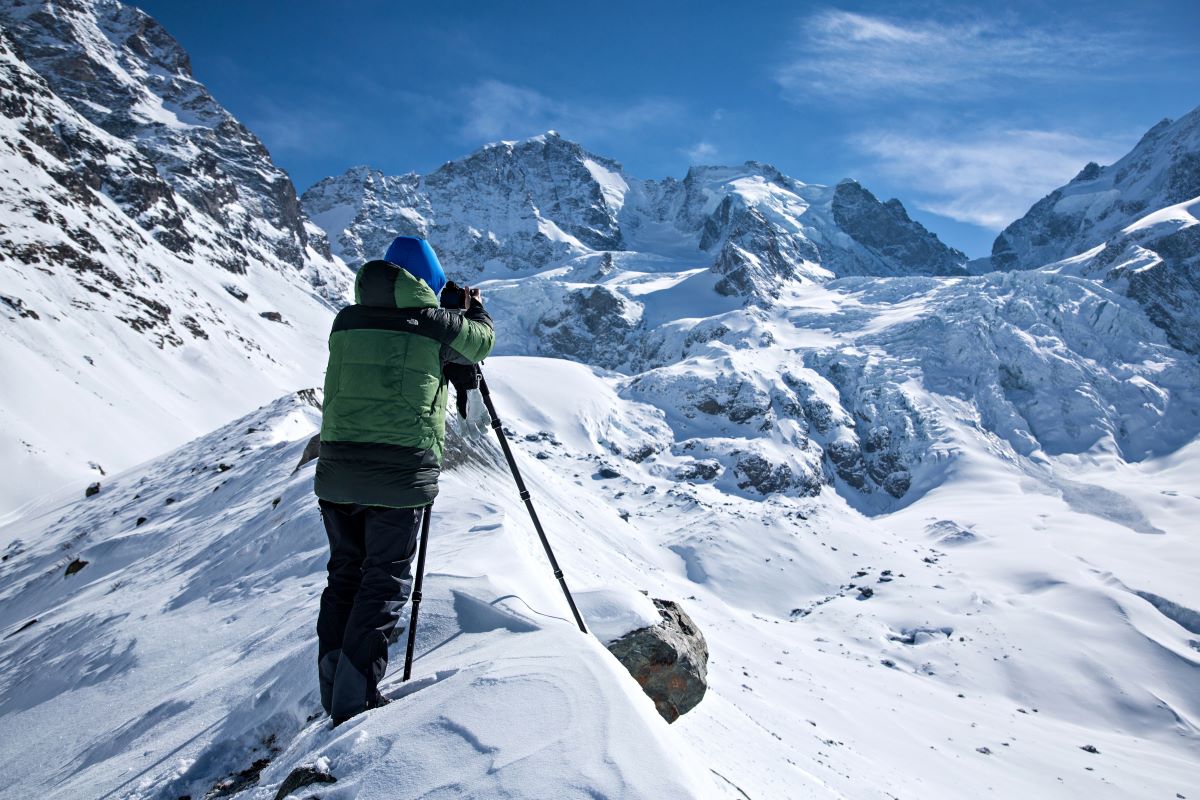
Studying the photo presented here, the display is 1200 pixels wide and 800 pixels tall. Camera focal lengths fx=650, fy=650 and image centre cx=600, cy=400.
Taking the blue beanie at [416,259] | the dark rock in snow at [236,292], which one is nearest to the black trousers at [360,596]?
the blue beanie at [416,259]

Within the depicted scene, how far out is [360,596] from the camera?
4.68 metres

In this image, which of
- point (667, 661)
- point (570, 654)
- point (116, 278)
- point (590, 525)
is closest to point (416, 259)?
point (570, 654)

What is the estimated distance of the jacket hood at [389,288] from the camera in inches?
189

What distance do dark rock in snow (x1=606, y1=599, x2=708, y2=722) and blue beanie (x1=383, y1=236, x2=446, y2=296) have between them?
4.66m

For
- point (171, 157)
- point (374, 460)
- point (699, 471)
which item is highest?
point (171, 157)

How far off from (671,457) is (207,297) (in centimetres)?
9115

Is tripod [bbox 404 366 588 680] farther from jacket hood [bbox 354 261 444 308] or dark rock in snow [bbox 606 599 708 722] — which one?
dark rock in snow [bbox 606 599 708 722]

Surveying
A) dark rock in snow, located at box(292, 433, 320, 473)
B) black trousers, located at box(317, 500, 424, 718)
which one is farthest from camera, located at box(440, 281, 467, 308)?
dark rock in snow, located at box(292, 433, 320, 473)

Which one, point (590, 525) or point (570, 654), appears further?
point (590, 525)

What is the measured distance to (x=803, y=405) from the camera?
160 meters

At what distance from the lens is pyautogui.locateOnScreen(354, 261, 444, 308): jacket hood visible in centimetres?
481

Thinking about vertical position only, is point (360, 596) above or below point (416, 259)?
below

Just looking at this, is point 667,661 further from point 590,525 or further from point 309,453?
point 590,525

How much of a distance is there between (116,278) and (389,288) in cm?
10650
